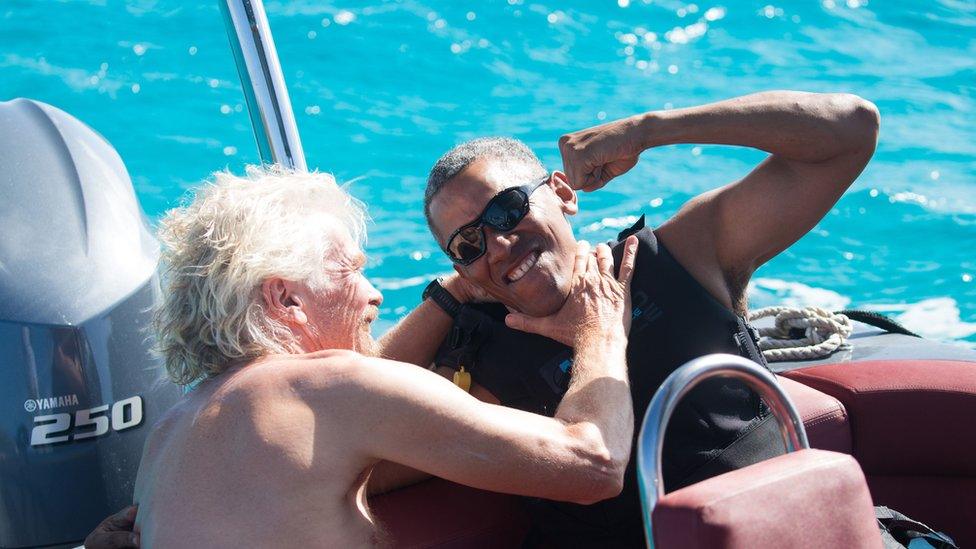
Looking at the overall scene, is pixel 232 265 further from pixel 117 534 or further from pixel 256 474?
pixel 117 534

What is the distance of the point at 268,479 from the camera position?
193cm

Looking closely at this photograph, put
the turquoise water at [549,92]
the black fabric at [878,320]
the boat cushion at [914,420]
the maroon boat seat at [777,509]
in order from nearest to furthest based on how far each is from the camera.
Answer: the maroon boat seat at [777,509] < the boat cushion at [914,420] < the black fabric at [878,320] < the turquoise water at [549,92]

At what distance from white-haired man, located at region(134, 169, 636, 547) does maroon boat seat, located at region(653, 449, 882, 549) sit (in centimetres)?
41

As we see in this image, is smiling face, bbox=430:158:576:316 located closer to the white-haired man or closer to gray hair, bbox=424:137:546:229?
gray hair, bbox=424:137:546:229

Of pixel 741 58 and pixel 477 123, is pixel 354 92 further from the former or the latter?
pixel 741 58

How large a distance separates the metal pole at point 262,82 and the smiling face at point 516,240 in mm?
499

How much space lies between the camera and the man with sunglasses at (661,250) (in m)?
2.48

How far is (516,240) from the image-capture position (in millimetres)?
2635

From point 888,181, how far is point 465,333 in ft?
15.9

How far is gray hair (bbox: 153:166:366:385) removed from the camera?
2.15 metres

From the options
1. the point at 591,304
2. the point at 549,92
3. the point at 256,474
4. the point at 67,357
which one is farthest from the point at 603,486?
the point at 549,92

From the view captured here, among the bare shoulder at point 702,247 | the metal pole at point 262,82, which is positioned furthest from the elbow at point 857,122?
the metal pole at point 262,82

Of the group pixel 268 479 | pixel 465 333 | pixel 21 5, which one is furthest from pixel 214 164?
pixel 268 479

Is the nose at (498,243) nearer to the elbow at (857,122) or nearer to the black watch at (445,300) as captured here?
the black watch at (445,300)
